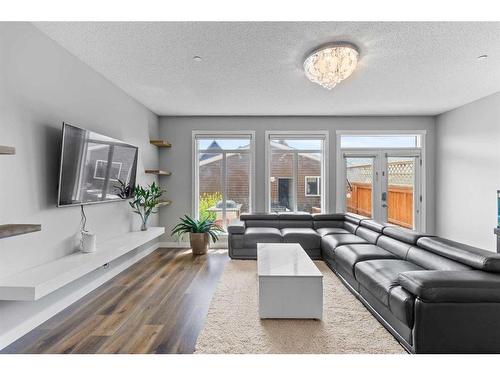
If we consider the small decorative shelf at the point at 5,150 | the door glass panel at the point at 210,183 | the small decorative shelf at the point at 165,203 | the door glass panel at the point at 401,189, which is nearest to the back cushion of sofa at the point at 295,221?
the door glass panel at the point at 210,183

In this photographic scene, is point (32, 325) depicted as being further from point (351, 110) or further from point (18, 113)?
point (351, 110)

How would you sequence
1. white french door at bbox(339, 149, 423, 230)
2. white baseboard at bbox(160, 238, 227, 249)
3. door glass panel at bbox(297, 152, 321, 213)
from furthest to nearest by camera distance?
door glass panel at bbox(297, 152, 321, 213), white french door at bbox(339, 149, 423, 230), white baseboard at bbox(160, 238, 227, 249)

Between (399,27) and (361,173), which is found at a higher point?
(399,27)

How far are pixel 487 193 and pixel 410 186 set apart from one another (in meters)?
1.37

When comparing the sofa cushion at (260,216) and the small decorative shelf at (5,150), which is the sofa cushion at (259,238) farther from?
the small decorative shelf at (5,150)

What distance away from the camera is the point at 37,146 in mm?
2404

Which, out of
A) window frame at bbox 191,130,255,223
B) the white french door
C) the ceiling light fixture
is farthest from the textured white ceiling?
the white french door

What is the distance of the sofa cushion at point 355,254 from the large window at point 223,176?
2.58 metres

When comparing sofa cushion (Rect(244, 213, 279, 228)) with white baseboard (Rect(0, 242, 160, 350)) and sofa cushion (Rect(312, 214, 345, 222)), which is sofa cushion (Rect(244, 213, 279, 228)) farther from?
white baseboard (Rect(0, 242, 160, 350))

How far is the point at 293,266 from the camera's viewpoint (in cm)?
274

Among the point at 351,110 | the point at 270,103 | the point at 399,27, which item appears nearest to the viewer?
the point at 399,27

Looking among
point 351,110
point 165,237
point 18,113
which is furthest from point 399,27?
point 165,237

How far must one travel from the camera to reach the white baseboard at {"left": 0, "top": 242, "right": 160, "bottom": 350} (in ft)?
7.09

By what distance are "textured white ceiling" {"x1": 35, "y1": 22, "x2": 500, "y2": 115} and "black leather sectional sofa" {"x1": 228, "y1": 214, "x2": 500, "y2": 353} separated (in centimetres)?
193
